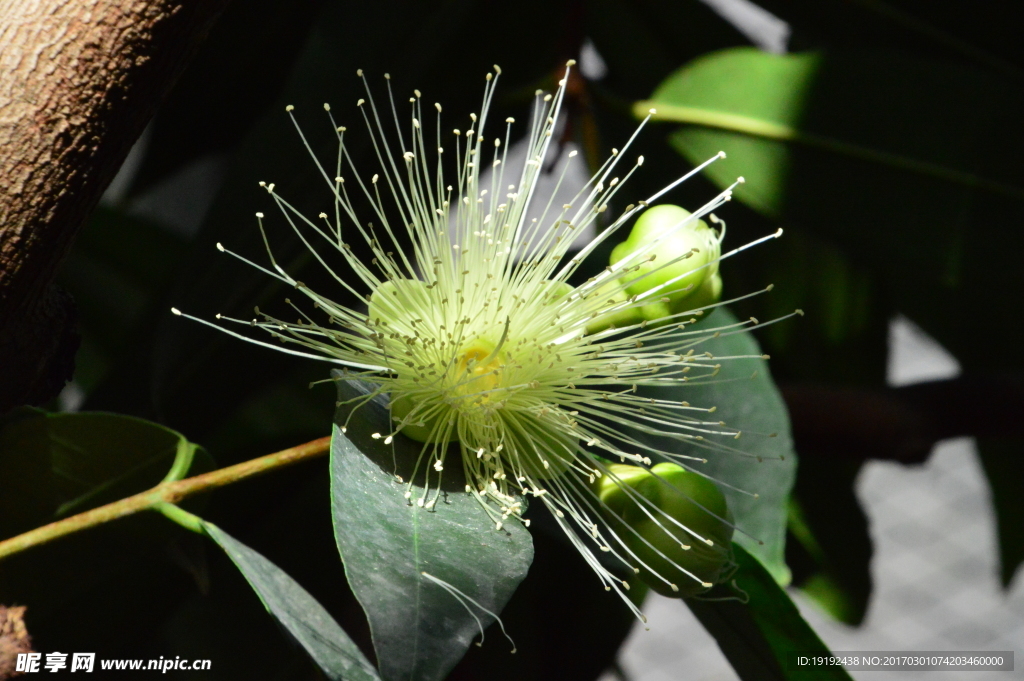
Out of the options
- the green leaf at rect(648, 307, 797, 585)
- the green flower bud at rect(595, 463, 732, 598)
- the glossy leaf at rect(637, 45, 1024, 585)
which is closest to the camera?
the green flower bud at rect(595, 463, 732, 598)

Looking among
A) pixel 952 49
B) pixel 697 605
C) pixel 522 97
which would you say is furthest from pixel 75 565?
pixel 952 49

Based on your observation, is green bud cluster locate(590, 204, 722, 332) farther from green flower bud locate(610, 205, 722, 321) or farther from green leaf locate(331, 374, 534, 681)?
green leaf locate(331, 374, 534, 681)

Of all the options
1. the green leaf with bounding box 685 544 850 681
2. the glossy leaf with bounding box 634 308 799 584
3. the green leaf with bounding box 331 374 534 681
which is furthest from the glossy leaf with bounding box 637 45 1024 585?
the green leaf with bounding box 331 374 534 681

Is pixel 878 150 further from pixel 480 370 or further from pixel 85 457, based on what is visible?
pixel 85 457

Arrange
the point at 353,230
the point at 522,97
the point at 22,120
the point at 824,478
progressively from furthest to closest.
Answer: the point at 824,478
the point at 522,97
the point at 353,230
the point at 22,120

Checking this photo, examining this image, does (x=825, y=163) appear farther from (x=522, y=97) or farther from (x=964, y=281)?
(x=522, y=97)

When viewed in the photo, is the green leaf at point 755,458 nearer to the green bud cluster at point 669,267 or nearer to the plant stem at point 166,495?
the green bud cluster at point 669,267
